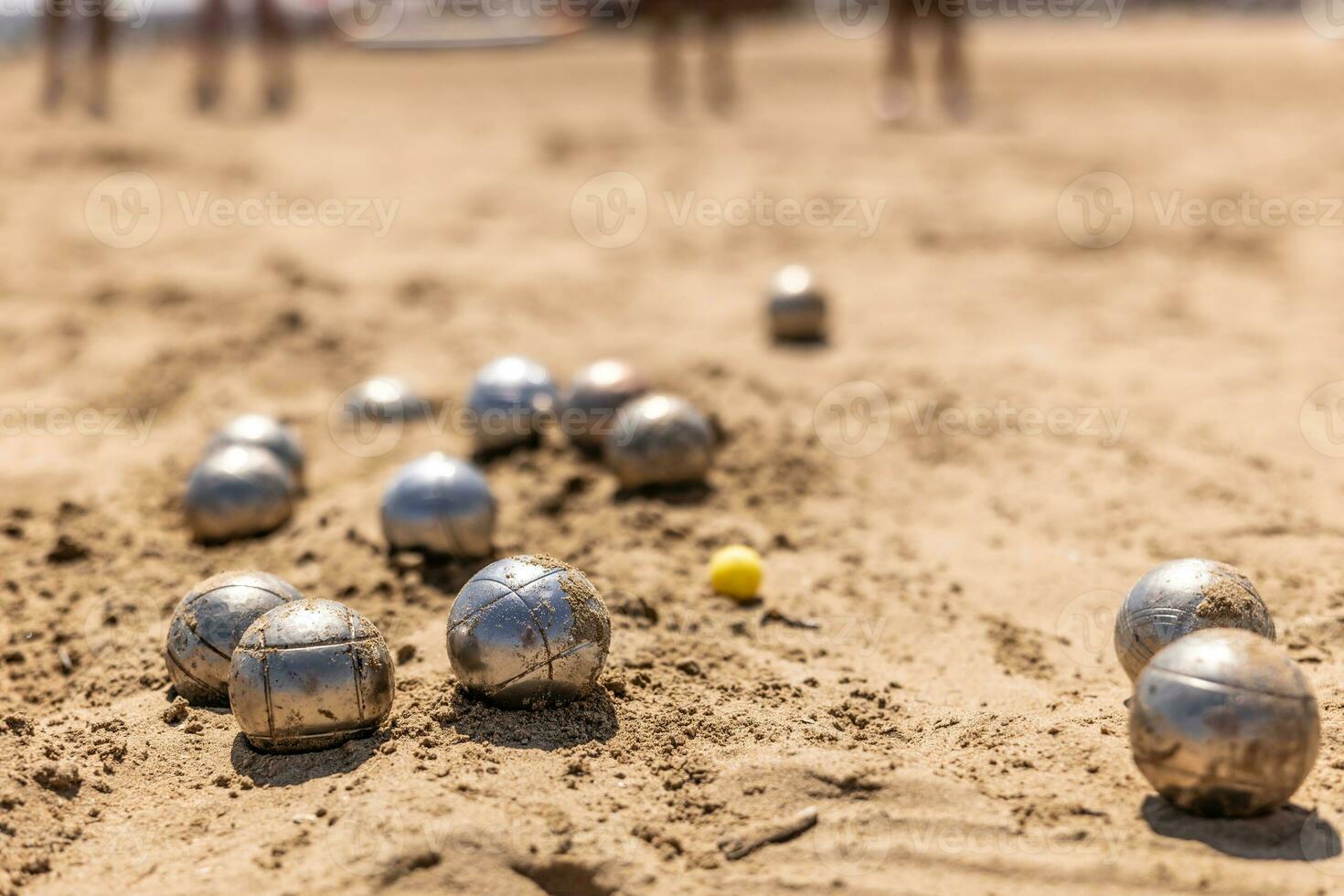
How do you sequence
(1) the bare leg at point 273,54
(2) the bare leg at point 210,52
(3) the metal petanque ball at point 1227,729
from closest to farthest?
1. (3) the metal petanque ball at point 1227,729
2. (2) the bare leg at point 210,52
3. (1) the bare leg at point 273,54

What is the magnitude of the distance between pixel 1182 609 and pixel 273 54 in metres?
17.1

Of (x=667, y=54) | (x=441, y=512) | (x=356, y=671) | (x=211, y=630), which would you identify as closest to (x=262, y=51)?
(x=667, y=54)

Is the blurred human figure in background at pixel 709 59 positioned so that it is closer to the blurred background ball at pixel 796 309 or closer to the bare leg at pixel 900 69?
the bare leg at pixel 900 69

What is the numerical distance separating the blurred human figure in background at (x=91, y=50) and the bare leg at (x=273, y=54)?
2.53 metres

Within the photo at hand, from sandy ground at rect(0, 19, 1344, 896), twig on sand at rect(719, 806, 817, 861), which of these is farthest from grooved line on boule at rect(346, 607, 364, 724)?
twig on sand at rect(719, 806, 817, 861)

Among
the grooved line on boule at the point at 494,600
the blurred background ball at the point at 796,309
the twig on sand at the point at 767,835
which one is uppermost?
the blurred background ball at the point at 796,309

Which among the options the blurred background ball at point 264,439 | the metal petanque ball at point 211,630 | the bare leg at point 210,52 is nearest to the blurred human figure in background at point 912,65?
the bare leg at point 210,52

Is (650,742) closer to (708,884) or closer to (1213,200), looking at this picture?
(708,884)

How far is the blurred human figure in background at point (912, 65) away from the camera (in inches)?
688

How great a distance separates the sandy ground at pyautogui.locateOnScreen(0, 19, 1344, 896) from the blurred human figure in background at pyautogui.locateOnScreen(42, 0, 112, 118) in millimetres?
786

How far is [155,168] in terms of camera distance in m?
14.0

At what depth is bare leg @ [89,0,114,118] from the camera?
15906mm

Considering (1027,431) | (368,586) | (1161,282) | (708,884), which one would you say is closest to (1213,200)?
(1161,282)

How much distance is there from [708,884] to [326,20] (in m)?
31.5
